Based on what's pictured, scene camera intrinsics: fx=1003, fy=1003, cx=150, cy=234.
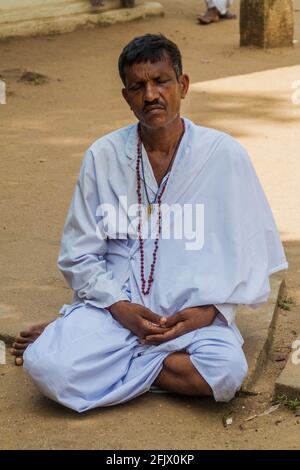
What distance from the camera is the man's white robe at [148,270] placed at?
3613mm

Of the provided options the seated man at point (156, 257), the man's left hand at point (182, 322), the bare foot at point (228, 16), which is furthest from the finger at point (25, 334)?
the bare foot at point (228, 16)

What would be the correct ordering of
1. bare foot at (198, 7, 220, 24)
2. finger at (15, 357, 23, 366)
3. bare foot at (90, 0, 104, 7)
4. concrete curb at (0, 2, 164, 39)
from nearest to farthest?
finger at (15, 357, 23, 366), concrete curb at (0, 2, 164, 39), bare foot at (90, 0, 104, 7), bare foot at (198, 7, 220, 24)

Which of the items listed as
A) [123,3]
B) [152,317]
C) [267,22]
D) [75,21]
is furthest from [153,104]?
[123,3]

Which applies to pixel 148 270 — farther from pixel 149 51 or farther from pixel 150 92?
pixel 149 51

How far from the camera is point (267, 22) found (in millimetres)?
10391

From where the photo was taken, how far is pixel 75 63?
10125 mm

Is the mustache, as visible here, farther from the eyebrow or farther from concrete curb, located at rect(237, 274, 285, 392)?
concrete curb, located at rect(237, 274, 285, 392)

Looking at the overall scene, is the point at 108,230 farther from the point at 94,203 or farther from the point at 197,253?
the point at 197,253

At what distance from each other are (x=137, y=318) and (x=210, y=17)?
29.2 ft

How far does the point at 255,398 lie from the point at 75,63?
22.6 feet

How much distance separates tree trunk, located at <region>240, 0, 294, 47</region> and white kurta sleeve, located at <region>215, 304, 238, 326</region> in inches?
279

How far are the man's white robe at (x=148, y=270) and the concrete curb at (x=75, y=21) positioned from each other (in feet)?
24.2

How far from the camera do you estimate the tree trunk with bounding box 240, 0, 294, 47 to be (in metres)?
10.3

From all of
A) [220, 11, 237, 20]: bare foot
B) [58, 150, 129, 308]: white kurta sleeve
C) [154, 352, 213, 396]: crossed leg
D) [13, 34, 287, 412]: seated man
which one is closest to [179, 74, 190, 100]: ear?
[13, 34, 287, 412]: seated man
